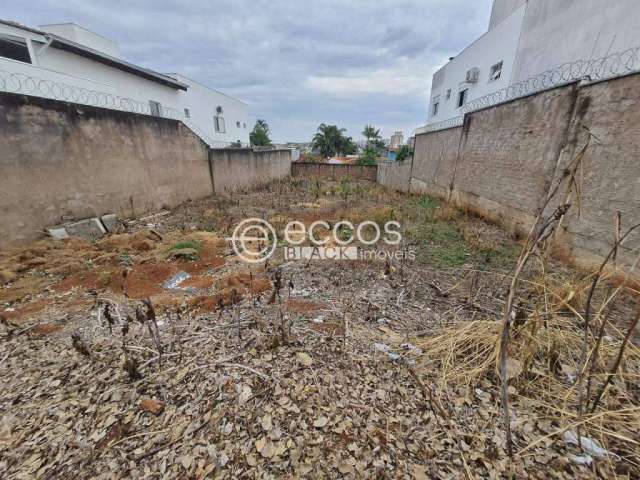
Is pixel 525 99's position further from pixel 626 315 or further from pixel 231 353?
pixel 231 353

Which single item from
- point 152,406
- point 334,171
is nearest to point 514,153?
point 152,406

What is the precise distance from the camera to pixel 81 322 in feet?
8.66

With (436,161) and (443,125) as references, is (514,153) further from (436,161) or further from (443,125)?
(443,125)

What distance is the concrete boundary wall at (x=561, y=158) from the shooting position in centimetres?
347

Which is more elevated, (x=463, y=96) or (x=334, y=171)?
(x=463, y=96)

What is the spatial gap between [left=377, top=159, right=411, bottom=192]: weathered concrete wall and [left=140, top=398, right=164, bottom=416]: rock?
39.9 feet

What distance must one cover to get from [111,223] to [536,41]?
1324cm

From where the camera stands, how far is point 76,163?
5.43 m

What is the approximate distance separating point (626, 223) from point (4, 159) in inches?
367

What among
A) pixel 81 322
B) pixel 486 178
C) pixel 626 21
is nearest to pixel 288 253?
pixel 81 322

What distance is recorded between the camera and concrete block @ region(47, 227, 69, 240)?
487cm

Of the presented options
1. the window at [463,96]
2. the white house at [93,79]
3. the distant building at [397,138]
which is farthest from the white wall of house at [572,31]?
the distant building at [397,138]

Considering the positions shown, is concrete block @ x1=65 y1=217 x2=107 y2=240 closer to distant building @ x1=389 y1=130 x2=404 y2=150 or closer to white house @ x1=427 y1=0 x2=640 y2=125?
white house @ x1=427 y1=0 x2=640 y2=125

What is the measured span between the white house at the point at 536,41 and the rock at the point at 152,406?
Result: 9960 millimetres
